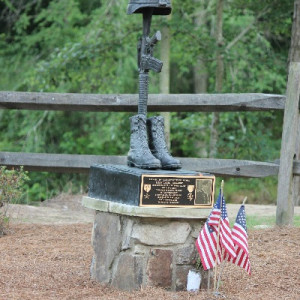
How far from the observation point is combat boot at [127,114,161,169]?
17.1ft

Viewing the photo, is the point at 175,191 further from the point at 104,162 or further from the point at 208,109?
the point at 104,162

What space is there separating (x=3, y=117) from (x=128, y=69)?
3404mm

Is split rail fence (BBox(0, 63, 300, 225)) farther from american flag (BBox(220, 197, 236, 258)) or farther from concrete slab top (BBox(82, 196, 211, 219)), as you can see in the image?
american flag (BBox(220, 197, 236, 258))

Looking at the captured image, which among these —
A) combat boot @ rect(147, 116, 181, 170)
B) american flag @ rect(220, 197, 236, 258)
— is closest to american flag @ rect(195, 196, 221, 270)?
american flag @ rect(220, 197, 236, 258)

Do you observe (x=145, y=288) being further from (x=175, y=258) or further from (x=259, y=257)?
(x=259, y=257)

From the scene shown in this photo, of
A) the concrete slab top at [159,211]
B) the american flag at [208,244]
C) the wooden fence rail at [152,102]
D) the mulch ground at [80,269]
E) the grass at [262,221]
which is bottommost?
the mulch ground at [80,269]

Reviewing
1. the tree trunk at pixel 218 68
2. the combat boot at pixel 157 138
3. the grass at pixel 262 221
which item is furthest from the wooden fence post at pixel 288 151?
the tree trunk at pixel 218 68

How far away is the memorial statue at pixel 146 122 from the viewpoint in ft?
17.5

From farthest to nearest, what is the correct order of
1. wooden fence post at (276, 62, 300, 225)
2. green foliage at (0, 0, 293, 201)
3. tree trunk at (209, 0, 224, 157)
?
1. tree trunk at (209, 0, 224, 157)
2. green foliage at (0, 0, 293, 201)
3. wooden fence post at (276, 62, 300, 225)

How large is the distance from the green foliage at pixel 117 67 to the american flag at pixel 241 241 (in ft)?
22.3

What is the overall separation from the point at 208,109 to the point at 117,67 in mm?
7730

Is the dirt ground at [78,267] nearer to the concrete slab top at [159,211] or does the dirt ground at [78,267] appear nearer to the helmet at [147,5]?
the concrete slab top at [159,211]

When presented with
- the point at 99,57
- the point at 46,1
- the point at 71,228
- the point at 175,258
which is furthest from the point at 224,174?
the point at 46,1

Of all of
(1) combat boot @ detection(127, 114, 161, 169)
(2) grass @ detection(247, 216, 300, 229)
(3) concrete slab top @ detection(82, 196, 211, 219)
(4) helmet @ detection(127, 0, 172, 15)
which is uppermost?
(4) helmet @ detection(127, 0, 172, 15)
